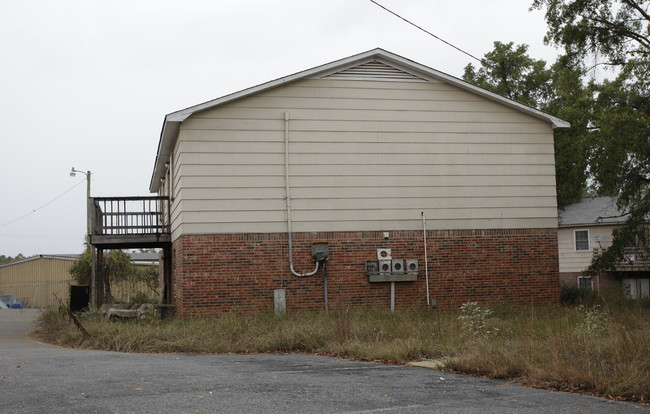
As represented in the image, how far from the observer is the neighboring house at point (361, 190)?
1620 cm

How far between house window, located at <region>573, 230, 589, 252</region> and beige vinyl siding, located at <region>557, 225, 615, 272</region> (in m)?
0.14

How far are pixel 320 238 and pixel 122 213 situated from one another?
5.67 metres

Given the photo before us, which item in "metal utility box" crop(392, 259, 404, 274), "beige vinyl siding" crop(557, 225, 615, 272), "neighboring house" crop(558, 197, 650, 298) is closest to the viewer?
"metal utility box" crop(392, 259, 404, 274)

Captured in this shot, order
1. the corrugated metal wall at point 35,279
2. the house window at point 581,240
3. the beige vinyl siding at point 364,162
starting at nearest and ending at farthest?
1. the beige vinyl siding at point 364,162
2. the house window at point 581,240
3. the corrugated metal wall at point 35,279

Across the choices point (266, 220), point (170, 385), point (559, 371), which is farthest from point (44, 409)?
point (266, 220)

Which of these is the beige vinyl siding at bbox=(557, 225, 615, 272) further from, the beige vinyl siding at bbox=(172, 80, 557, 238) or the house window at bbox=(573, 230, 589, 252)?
the beige vinyl siding at bbox=(172, 80, 557, 238)

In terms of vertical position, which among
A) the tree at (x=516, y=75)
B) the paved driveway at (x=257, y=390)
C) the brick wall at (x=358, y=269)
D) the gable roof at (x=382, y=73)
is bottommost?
the paved driveway at (x=257, y=390)

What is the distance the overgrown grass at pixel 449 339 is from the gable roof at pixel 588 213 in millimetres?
15763

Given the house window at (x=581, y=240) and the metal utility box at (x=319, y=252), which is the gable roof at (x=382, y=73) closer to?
the metal utility box at (x=319, y=252)

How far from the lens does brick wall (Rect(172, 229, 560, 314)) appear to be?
1602cm

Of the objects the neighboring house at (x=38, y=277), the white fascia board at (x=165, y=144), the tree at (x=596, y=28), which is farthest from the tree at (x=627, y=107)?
the neighboring house at (x=38, y=277)

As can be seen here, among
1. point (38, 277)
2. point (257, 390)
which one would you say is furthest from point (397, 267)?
point (38, 277)

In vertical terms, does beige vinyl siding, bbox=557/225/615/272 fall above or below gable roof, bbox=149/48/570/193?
below

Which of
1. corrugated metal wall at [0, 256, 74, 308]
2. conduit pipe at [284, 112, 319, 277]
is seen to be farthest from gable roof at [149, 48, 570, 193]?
corrugated metal wall at [0, 256, 74, 308]
